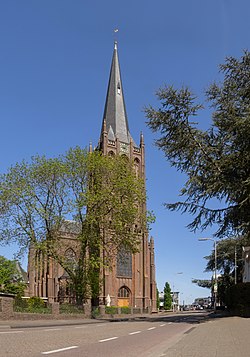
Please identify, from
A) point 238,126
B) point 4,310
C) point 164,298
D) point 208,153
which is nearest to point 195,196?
point 208,153

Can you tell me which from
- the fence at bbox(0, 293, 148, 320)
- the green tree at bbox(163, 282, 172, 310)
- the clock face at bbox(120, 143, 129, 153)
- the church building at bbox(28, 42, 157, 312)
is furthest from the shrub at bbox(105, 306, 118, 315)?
the green tree at bbox(163, 282, 172, 310)

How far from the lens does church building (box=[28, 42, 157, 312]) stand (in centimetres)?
6856

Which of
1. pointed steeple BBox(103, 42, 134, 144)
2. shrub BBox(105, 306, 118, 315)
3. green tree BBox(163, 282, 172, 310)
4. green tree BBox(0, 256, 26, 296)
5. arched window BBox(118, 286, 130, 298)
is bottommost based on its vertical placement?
green tree BBox(163, 282, 172, 310)

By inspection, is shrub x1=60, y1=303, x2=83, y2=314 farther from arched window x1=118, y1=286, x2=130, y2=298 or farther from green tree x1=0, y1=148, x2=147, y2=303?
arched window x1=118, y1=286, x2=130, y2=298

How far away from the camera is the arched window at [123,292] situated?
7088 centimetres

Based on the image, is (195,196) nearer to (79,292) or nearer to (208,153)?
(208,153)

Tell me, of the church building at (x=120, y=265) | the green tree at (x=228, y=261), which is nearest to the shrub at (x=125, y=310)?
the church building at (x=120, y=265)

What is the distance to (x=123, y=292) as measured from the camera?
7125 centimetres

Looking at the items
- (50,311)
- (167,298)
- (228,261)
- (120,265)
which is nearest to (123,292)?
(120,265)

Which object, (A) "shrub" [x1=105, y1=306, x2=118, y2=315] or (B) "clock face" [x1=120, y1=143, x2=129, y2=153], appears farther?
(B) "clock face" [x1=120, y1=143, x2=129, y2=153]

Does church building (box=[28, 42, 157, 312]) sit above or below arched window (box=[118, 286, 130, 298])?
above

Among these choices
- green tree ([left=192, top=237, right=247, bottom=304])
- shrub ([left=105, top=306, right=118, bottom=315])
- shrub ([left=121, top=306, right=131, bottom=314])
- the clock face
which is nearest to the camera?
shrub ([left=105, top=306, right=118, bottom=315])

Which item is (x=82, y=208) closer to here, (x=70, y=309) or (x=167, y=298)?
(x=70, y=309)

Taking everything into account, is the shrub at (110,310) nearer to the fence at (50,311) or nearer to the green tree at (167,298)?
the fence at (50,311)
